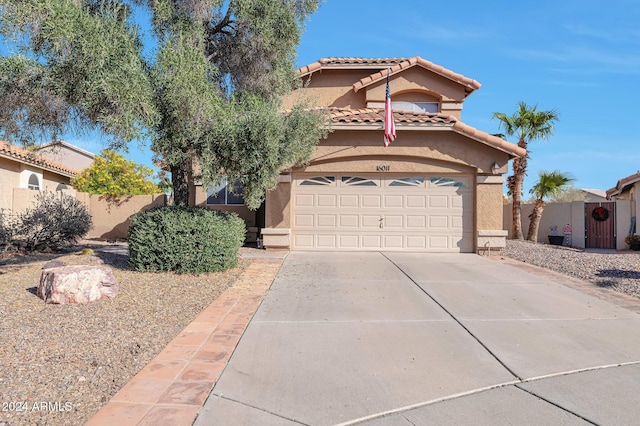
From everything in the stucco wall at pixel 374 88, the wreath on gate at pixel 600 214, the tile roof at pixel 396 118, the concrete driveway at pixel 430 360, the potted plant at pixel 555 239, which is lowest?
the concrete driveway at pixel 430 360

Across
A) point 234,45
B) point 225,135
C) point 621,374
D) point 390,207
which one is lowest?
point 621,374

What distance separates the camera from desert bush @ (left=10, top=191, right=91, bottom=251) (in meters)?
11.1

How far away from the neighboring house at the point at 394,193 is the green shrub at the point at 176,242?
13.7 feet

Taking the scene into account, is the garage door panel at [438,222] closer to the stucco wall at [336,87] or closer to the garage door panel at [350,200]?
the garage door panel at [350,200]

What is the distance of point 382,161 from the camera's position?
1273cm

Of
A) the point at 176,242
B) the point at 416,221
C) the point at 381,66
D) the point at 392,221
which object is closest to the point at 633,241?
the point at 416,221

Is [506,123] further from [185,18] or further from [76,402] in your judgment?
[76,402]

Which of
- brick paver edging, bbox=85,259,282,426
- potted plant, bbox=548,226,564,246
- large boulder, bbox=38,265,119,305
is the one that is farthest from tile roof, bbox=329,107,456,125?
potted plant, bbox=548,226,564,246

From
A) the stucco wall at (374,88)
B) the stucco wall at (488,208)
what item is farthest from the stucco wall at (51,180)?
the stucco wall at (488,208)

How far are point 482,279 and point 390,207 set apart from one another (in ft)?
15.2

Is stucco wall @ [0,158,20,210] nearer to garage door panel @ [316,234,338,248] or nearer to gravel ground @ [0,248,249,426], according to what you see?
gravel ground @ [0,248,249,426]

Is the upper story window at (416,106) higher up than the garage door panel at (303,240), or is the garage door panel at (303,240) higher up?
the upper story window at (416,106)

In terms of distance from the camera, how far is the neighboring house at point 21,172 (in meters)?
14.9

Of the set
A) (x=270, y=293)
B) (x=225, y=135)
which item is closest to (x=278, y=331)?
(x=270, y=293)
